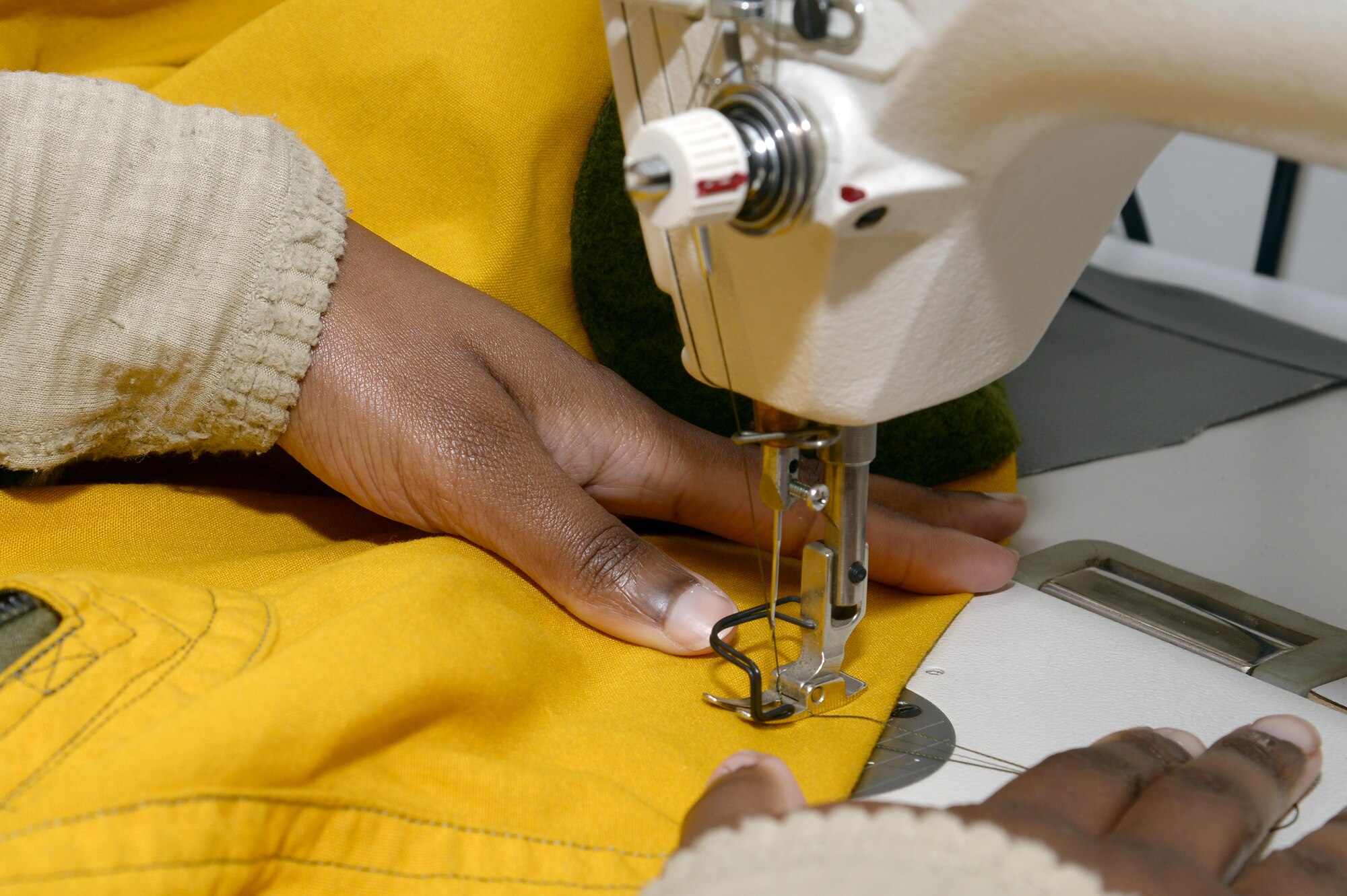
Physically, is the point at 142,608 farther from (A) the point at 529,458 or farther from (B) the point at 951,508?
(B) the point at 951,508

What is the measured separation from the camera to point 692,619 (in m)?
0.61

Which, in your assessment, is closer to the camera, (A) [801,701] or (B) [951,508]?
(A) [801,701]

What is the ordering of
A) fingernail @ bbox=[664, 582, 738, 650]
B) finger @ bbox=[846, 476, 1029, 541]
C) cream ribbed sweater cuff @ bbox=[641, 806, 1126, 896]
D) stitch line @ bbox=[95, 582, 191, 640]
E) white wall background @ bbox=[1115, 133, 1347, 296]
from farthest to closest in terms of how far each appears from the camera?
white wall background @ bbox=[1115, 133, 1347, 296]
finger @ bbox=[846, 476, 1029, 541]
fingernail @ bbox=[664, 582, 738, 650]
stitch line @ bbox=[95, 582, 191, 640]
cream ribbed sweater cuff @ bbox=[641, 806, 1126, 896]

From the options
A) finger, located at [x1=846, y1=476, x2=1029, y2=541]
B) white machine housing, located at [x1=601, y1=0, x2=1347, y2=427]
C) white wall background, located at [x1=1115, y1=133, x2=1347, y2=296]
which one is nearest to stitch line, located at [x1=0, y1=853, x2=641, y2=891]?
white machine housing, located at [x1=601, y1=0, x2=1347, y2=427]

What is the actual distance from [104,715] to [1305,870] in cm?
46

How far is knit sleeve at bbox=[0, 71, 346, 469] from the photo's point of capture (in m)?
0.59

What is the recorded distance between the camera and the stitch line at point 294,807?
1.34 feet

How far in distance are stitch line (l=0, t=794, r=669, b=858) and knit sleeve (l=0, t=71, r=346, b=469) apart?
271 mm

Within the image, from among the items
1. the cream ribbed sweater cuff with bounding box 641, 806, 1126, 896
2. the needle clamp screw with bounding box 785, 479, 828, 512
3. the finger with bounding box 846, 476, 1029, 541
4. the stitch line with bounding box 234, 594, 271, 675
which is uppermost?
the needle clamp screw with bounding box 785, 479, 828, 512

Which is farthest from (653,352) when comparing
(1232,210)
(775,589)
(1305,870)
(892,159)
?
(1232,210)

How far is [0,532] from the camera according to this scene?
2.06 feet

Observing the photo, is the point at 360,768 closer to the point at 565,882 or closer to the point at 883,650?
the point at 565,882

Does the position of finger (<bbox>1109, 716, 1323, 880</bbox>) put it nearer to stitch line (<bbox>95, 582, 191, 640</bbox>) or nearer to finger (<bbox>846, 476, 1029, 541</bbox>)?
finger (<bbox>846, 476, 1029, 541</bbox>)

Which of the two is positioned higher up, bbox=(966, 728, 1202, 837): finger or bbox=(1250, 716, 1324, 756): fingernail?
bbox=(966, 728, 1202, 837): finger
